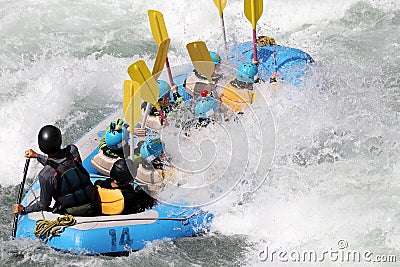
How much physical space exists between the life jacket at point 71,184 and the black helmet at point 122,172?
24 centimetres

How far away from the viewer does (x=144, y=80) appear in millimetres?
5312

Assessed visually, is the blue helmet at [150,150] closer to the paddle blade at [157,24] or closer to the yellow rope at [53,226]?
the yellow rope at [53,226]

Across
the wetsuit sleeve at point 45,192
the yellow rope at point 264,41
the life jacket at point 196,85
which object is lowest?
the wetsuit sleeve at point 45,192

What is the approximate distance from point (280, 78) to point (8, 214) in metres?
3.62

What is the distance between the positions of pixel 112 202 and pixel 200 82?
1.96m

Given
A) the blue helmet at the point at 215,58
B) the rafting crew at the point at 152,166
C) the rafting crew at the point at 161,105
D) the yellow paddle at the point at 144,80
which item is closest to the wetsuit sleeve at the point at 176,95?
the rafting crew at the point at 161,105

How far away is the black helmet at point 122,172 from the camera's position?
16.8ft

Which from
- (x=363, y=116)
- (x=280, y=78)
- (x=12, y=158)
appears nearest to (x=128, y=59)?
(x=12, y=158)

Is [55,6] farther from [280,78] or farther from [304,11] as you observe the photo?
[280,78]

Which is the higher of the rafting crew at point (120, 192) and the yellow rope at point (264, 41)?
the yellow rope at point (264, 41)

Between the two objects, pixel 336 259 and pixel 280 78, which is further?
pixel 280 78

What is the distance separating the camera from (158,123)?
6.03 m

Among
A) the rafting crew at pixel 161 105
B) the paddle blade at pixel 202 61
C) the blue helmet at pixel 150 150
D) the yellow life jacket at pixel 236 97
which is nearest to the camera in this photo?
the blue helmet at pixel 150 150

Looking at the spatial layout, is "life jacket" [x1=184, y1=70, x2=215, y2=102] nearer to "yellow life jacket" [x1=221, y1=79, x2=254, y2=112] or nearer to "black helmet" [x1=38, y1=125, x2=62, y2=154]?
"yellow life jacket" [x1=221, y1=79, x2=254, y2=112]
